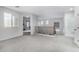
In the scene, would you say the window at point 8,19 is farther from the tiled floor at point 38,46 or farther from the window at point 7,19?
the tiled floor at point 38,46

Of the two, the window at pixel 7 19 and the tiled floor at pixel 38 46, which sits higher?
the window at pixel 7 19

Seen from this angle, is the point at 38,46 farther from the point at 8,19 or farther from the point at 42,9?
the point at 8,19

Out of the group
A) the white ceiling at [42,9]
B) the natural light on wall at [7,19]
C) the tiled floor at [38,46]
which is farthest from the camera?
the natural light on wall at [7,19]

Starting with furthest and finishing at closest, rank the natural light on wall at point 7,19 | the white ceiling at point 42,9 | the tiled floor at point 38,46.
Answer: the natural light on wall at point 7,19, the white ceiling at point 42,9, the tiled floor at point 38,46

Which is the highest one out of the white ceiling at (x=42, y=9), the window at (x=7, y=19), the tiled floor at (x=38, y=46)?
the white ceiling at (x=42, y=9)

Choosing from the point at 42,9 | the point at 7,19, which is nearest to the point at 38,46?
the point at 42,9

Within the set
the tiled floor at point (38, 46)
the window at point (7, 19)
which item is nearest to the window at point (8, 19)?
the window at point (7, 19)

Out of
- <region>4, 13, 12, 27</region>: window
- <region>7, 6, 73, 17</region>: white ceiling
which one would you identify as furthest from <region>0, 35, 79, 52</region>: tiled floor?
<region>7, 6, 73, 17</region>: white ceiling

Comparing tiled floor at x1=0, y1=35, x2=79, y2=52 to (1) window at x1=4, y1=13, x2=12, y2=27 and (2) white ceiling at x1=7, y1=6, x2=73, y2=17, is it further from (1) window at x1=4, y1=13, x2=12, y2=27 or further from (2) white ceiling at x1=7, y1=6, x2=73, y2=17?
(2) white ceiling at x1=7, y1=6, x2=73, y2=17

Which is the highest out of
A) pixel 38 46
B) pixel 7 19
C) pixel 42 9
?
pixel 42 9

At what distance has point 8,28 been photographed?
5785mm

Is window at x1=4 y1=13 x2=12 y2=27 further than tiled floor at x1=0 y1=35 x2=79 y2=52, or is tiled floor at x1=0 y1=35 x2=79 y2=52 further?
window at x1=4 y1=13 x2=12 y2=27

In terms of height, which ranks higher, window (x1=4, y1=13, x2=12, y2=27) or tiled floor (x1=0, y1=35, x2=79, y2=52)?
window (x1=4, y1=13, x2=12, y2=27)
